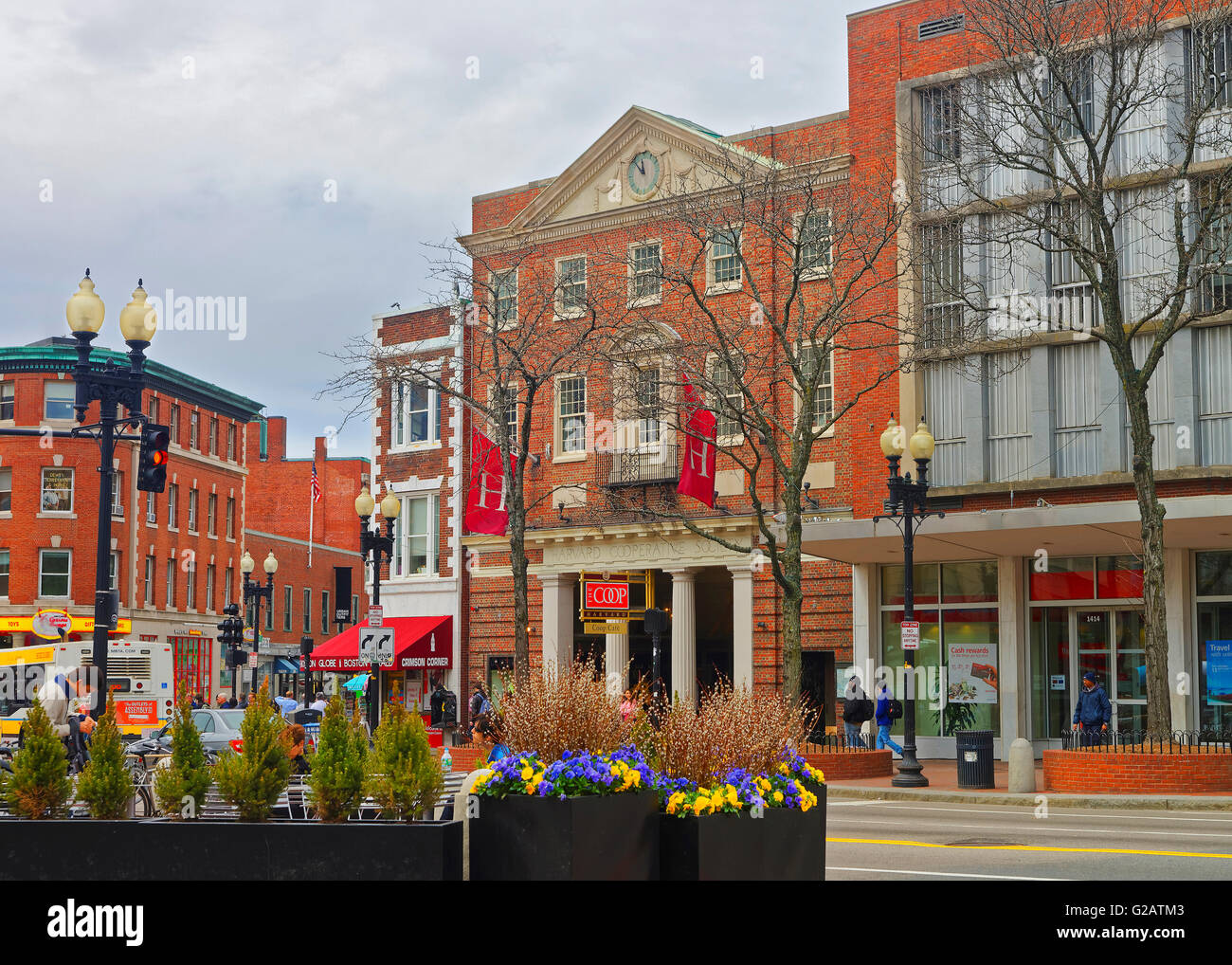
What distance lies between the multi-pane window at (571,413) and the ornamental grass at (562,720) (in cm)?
2938

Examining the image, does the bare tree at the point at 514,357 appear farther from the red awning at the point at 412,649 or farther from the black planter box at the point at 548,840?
the black planter box at the point at 548,840

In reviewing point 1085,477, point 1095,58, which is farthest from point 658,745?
point 1095,58

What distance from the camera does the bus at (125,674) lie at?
3762cm

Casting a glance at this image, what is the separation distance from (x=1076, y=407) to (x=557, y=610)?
15.2m

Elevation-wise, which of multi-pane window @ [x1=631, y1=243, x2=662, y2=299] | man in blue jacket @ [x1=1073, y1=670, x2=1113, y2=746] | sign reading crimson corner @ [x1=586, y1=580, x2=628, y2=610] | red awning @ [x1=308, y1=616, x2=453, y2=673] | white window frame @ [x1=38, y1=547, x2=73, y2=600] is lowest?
man in blue jacket @ [x1=1073, y1=670, x2=1113, y2=746]

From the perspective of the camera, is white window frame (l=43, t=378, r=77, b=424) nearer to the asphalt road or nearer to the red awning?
the red awning

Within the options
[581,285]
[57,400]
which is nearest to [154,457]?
[581,285]

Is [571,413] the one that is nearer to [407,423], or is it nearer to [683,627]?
[683,627]

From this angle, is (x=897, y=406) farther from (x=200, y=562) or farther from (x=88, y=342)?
(x=200, y=562)

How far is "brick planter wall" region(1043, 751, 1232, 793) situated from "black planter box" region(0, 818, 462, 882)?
53.8 ft

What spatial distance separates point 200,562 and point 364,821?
59806 mm

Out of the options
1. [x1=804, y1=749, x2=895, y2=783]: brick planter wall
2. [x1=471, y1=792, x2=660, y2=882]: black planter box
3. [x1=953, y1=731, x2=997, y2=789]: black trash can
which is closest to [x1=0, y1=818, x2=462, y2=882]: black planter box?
[x1=471, y1=792, x2=660, y2=882]: black planter box

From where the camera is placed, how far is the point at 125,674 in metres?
38.6

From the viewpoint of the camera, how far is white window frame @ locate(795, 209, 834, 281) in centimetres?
2625
